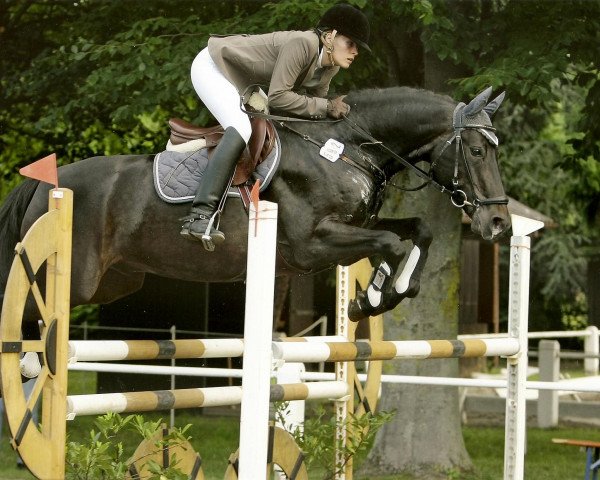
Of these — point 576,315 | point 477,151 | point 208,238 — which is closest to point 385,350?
point 208,238

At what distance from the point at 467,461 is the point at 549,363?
347 centimetres

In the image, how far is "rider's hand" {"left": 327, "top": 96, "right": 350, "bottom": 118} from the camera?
5273 mm

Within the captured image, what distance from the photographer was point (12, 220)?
17.8ft

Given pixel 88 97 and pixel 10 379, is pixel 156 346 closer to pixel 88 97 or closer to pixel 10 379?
pixel 10 379

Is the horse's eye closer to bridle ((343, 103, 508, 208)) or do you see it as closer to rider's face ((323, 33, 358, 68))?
bridle ((343, 103, 508, 208))

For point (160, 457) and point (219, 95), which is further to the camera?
point (219, 95)

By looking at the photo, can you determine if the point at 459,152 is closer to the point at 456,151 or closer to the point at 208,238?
the point at 456,151

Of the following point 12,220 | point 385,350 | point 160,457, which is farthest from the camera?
point 12,220

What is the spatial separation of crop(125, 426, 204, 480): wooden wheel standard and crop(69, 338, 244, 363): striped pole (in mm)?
309

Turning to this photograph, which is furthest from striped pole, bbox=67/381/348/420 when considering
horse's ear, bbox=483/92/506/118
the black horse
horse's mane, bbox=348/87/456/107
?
horse's ear, bbox=483/92/506/118

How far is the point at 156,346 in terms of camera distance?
4.55m

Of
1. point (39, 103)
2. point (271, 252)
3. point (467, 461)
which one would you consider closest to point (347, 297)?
point (271, 252)

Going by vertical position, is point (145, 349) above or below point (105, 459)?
above

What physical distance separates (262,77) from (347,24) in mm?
473
